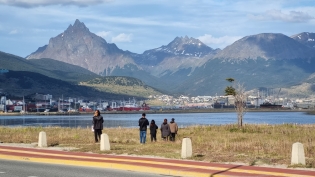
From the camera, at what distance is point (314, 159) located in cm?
2527

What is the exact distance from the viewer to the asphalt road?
20766 millimetres

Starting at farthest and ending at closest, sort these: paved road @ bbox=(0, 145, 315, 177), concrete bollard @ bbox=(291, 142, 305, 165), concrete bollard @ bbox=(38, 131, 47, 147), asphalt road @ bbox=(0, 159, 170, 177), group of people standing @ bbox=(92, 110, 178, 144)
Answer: group of people standing @ bbox=(92, 110, 178, 144)
concrete bollard @ bbox=(38, 131, 47, 147)
concrete bollard @ bbox=(291, 142, 305, 165)
paved road @ bbox=(0, 145, 315, 177)
asphalt road @ bbox=(0, 159, 170, 177)

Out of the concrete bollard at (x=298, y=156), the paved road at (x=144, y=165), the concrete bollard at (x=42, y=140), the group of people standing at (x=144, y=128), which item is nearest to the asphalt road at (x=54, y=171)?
the paved road at (x=144, y=165)

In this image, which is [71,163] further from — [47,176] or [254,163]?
[254,163]

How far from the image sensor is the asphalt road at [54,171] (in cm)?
2077

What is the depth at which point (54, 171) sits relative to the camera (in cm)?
2183

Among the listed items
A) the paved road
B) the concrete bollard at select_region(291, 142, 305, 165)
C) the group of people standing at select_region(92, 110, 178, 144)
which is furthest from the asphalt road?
the group of people standing at select_region(92, 110, 178, 144)

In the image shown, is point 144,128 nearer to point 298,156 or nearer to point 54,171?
point 298,156

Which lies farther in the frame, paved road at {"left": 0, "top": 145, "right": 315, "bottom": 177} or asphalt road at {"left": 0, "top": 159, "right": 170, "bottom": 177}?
paved road at {"left": 0, "top": 145, "right": 315, "bottom": 177}

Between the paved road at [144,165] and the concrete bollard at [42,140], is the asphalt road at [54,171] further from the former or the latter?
the concrete bollard at [42,140]

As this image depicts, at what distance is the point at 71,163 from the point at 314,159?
1025 centimetres

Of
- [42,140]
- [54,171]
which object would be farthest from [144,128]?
[54,171]

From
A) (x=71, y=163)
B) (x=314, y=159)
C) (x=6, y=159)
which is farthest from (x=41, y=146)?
(x=314, y=159)

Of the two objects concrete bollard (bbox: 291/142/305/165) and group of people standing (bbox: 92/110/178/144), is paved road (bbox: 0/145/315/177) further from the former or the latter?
group of people standing (bbox: 92/110/178/144)
